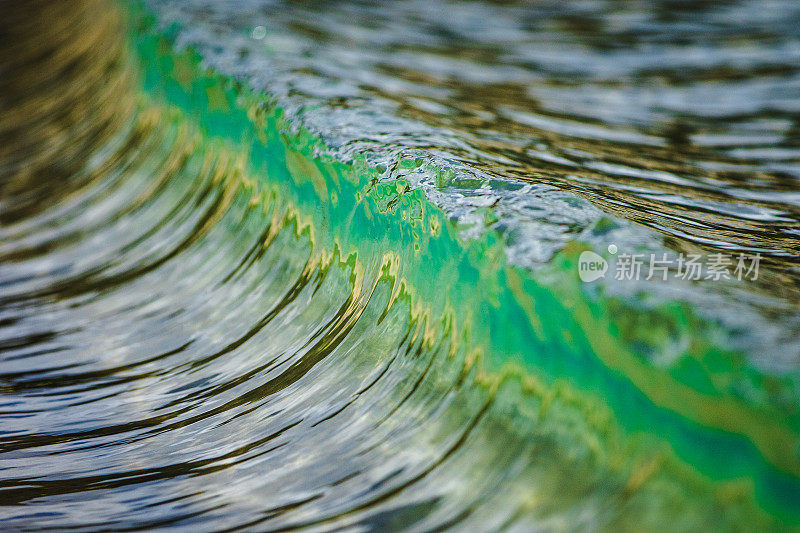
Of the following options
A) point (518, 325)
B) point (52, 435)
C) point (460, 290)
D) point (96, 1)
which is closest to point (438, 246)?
point (460, 290)

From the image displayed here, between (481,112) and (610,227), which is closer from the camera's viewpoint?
(610,227)

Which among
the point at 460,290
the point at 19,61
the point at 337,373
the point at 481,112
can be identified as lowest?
the point at 337,373

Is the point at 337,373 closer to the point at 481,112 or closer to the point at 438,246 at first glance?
the point at 438,246

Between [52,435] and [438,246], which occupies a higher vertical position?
[438,246]

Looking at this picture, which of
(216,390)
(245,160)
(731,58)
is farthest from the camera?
(731,58)

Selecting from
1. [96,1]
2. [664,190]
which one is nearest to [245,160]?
[664,190]

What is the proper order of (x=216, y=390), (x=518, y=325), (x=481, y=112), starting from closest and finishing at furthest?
(x=518, y=325)
(x=216, y=390)
(x=481, y=112)
